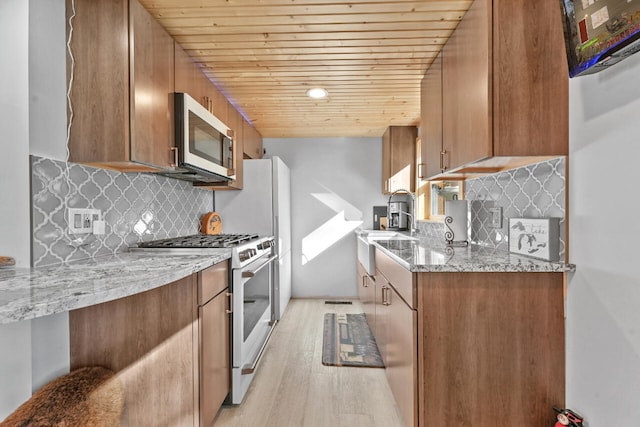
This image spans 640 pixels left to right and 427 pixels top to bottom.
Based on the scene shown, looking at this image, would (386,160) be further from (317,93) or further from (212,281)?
(212,281)

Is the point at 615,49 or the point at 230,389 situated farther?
the point at 230,389

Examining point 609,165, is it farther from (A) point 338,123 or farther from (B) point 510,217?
(A) point 338,123

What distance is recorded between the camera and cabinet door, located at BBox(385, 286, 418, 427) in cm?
137

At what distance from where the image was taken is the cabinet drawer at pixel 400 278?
1.39 meters

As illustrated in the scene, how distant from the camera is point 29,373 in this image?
0.99 m

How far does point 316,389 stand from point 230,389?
1.79 ft

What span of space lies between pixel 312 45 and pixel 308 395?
2.16 metres

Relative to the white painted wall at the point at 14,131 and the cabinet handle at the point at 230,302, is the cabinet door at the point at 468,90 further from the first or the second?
the white painted wall at the point at 14,131

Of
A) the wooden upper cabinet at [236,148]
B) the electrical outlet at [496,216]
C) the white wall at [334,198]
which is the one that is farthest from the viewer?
the white wall at [334,198]

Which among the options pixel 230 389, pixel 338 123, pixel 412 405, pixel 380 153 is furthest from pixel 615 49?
pixel 380 153

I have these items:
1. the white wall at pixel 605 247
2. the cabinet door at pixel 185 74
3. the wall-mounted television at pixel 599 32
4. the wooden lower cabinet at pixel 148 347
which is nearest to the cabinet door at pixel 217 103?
the cabinet door at pixel 185 74

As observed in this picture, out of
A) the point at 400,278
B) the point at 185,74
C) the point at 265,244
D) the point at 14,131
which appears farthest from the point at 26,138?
the point at 400,278

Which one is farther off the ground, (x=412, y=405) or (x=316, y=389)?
(x=412, y=405)

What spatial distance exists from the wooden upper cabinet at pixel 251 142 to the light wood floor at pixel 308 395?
194 cm
